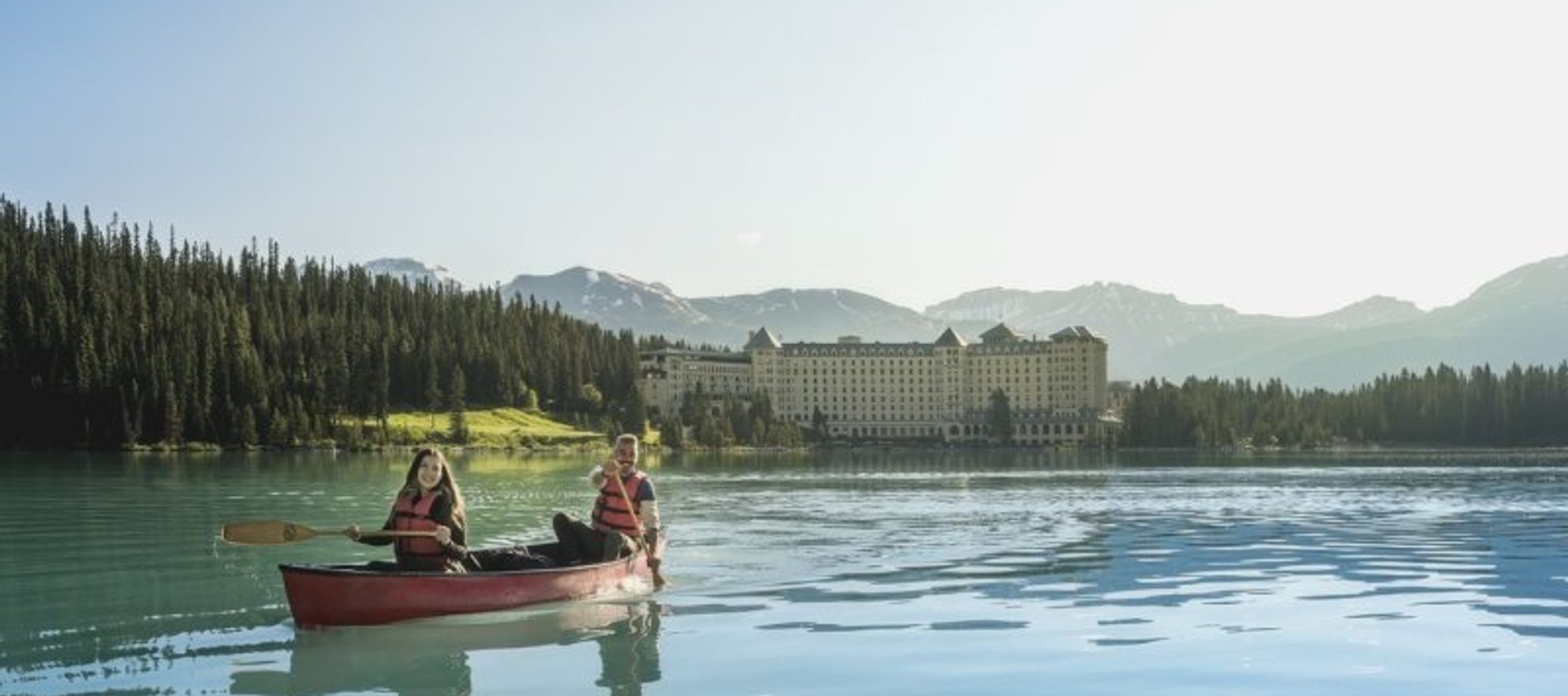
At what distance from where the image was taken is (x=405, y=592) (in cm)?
2738

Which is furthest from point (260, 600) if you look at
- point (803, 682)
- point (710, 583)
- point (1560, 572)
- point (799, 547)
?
point (1560, 572)

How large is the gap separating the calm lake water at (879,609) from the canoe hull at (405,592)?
31 cm

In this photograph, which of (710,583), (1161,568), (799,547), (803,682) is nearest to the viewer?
(803,682)

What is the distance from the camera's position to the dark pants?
32250 mm

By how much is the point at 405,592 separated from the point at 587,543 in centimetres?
578

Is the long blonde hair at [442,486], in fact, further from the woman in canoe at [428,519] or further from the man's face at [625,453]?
the man's face at [625,453]

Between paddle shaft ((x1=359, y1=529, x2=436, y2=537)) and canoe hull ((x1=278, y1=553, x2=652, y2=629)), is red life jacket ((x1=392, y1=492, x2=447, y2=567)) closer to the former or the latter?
paddle shaft ((x1=359, y1=529, x2=436, y2=537))

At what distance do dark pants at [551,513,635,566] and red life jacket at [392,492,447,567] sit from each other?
14.5 feet

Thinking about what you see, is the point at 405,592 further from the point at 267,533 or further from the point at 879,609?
the point at 879,609

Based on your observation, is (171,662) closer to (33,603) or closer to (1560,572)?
(33,603)

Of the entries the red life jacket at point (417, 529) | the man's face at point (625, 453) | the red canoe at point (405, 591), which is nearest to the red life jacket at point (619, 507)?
the man's face at point (625, 453)

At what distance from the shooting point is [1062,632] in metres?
27.2

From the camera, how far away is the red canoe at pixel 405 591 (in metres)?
26.6

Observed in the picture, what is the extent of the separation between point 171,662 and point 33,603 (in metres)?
8.91
